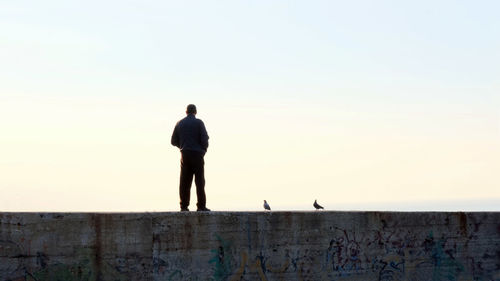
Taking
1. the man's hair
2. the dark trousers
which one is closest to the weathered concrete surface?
the dark trousers

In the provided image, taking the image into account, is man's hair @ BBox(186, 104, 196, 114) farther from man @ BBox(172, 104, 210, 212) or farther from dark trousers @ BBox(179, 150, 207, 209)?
dark trousers @ BBox(179, 150, 207, 209)

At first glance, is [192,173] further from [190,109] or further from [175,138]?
[190,109]

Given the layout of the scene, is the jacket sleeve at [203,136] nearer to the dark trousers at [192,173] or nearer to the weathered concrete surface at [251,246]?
the dark trousers at [192,173]

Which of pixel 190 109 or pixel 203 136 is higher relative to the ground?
pixel 190 109

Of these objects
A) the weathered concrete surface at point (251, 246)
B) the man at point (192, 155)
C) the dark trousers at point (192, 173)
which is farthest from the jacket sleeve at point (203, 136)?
the weathered concrete surface at point (251, 246)

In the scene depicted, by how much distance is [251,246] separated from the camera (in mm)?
11602

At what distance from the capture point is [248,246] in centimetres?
1158

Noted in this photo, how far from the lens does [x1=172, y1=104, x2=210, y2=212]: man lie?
12383mm

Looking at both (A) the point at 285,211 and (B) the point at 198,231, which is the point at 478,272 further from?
(B) the point at 198,231

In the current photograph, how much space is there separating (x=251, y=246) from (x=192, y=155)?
1.71 metres

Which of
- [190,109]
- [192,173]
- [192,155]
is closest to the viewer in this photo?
[192,155]

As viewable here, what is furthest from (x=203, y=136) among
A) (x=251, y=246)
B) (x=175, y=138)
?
(x=251, y=246)

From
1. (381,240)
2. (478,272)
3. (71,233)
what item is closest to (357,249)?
(381,240)

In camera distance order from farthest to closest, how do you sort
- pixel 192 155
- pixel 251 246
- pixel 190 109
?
1. pixel 190 109
2. pixel 192 155
3. pixel 251 246
